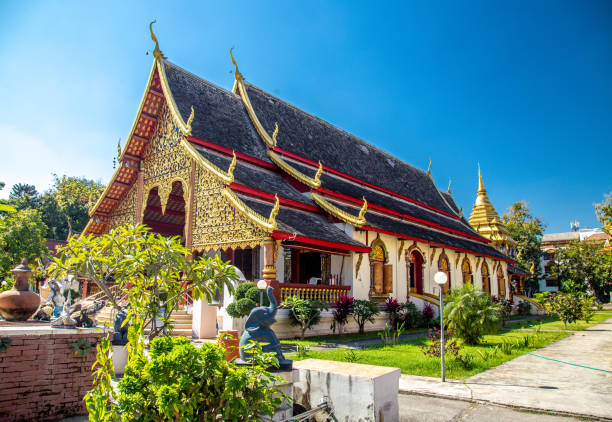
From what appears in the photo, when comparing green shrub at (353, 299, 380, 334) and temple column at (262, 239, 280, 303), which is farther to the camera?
green shrub at (353, 299, 380, 334)

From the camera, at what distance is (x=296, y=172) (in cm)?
1439

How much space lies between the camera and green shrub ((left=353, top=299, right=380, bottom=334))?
1259cm

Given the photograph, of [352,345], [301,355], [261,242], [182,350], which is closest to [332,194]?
[261,242]

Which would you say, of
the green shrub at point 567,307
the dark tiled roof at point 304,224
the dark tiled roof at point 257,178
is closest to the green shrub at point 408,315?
the dark tiled roof at point 304,224

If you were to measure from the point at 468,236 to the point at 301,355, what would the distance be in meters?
17.5

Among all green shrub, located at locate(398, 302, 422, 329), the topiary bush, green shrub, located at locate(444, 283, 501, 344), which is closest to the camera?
green shrub, located at locate(444, 283, 501, 344)

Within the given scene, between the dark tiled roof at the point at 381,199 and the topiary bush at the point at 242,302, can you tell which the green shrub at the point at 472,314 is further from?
the dark tiled roof at the point at 381,199

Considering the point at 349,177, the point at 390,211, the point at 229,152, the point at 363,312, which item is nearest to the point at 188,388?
the point at 363,312

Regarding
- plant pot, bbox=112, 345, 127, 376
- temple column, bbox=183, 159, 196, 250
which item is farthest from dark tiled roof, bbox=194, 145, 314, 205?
plant pot, bbox=112, 345, 127, 376

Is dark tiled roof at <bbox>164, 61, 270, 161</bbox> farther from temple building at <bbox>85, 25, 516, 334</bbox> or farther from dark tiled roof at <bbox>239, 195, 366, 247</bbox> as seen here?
dark tiled roof at <bbox>239, 195, 366, 247</bbox>

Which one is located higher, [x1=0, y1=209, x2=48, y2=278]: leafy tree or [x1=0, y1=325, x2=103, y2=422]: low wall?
[x1=0, y1=209, x2=48, y2=278]: leafy tree

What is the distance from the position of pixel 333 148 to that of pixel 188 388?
1704cm

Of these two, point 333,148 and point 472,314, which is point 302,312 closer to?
point 472,314

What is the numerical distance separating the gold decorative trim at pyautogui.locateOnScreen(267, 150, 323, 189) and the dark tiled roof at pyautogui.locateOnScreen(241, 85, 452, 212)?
72 centimetres
